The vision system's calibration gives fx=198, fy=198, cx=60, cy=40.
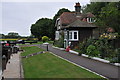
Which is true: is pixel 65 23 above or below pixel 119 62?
above

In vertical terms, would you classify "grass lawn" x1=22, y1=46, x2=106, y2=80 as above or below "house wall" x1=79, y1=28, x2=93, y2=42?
below

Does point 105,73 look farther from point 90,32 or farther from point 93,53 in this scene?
point 90,32

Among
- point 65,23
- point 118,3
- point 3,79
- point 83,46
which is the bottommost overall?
point 3,79

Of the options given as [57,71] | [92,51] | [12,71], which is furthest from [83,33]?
[57,71]

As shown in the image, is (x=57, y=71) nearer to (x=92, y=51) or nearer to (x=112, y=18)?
(x=92, y=51)

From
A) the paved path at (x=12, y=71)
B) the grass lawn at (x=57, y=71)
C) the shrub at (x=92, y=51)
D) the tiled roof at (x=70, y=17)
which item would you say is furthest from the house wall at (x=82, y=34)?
the tiled roof at (x=70, y=17)

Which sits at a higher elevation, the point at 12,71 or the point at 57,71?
the point at 57,71

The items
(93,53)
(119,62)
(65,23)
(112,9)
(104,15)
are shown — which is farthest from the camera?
(65,23)

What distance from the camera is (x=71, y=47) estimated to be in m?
26.4

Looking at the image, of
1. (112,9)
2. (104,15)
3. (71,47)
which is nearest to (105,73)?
(71,47)

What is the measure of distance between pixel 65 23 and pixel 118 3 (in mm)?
13012

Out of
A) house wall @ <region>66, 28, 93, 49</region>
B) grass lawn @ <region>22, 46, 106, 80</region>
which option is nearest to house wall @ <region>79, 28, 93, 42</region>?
house wall @ <region>66, 28, 93, 49</region>

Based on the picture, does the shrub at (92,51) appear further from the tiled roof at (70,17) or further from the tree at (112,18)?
the tiled roof at (70,17)

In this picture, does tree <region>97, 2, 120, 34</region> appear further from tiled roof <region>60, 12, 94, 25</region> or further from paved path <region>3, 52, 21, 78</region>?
paved path <region>3, 52, 21, 78</region>
